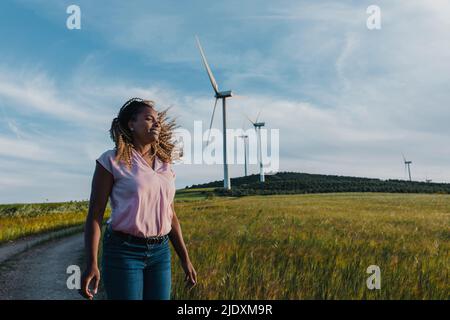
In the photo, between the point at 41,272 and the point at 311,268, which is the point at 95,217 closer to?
→ the point at 311,268

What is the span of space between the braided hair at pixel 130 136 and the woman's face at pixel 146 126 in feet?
0.18

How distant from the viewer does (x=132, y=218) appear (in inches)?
154

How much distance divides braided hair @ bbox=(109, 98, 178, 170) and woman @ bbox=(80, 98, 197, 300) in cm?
1

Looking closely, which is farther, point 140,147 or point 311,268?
point 311,268

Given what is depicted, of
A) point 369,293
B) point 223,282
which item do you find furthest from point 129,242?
point 369,293

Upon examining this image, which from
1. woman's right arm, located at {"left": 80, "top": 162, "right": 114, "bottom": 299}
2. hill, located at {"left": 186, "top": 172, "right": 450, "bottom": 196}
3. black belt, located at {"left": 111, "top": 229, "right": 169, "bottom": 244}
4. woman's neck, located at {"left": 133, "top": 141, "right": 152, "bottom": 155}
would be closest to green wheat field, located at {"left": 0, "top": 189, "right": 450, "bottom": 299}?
black belt, located at {"left": 111, "top": 229, "right": 169, "bottom": 244}

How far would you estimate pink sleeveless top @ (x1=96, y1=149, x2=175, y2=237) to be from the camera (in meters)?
3.91

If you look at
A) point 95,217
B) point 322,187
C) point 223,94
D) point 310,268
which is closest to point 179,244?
point 95,217

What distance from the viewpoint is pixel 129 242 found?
3.92 metres

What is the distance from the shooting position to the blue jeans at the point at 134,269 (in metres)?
3.80

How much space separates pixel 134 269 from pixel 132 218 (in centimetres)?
44

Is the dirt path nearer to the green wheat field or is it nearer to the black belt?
the green wheat field
